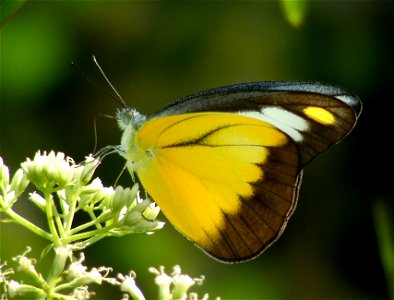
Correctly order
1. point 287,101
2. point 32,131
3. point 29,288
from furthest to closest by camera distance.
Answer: point 32,131 < point 287,101 < point 29,288

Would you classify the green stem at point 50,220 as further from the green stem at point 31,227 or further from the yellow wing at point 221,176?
the yellow wing at point 221,176

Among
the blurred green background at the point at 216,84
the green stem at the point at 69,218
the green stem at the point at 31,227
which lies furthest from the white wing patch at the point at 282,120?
the blurred green background at the point at 216,84

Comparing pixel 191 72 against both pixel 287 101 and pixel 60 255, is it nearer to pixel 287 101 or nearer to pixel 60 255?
pixel 287 101

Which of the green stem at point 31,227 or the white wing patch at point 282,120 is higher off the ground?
the white wing patch at point 282,120

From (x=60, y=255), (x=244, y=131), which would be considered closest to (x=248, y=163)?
(x=244, y=131)

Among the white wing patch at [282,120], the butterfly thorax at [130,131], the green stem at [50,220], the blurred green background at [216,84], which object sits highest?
the blurred green background at [216,84]

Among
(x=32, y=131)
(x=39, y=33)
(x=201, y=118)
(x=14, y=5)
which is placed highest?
(x=39, y=33)

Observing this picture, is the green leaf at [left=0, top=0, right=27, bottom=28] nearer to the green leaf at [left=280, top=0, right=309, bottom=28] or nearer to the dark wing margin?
the green leaf at [left=280, top=0, right=309, bottom=28]

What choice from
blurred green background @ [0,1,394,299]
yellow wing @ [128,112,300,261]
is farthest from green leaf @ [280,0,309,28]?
blurred green background @ [0,1,394,299]
